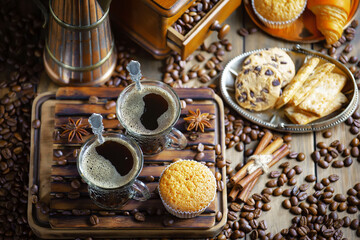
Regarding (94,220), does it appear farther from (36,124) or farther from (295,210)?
(295,210)

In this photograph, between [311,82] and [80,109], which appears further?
[311,82]

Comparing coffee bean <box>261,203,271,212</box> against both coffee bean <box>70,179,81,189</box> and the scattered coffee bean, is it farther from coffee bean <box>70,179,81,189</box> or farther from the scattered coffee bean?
the scattered coffee bean

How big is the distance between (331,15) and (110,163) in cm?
117

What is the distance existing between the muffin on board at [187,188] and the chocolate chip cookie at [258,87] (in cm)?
44

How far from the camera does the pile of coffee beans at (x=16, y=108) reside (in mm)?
2139

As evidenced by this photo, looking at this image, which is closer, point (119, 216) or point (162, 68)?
point (119, 216)

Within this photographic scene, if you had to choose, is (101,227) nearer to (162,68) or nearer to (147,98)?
(147,98)

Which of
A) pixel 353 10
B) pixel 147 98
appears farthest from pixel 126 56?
pixel 353 10

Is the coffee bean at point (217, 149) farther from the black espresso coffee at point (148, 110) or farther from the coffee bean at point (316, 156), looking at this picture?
the coffee bean at point (316, 156)

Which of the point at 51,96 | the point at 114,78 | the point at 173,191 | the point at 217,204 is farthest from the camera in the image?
the point at 114,78

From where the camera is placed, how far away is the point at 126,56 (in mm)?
2408

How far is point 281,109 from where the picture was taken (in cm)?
231

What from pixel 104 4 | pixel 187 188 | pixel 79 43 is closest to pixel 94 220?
pixel 187 188

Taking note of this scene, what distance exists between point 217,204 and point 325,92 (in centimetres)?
66
